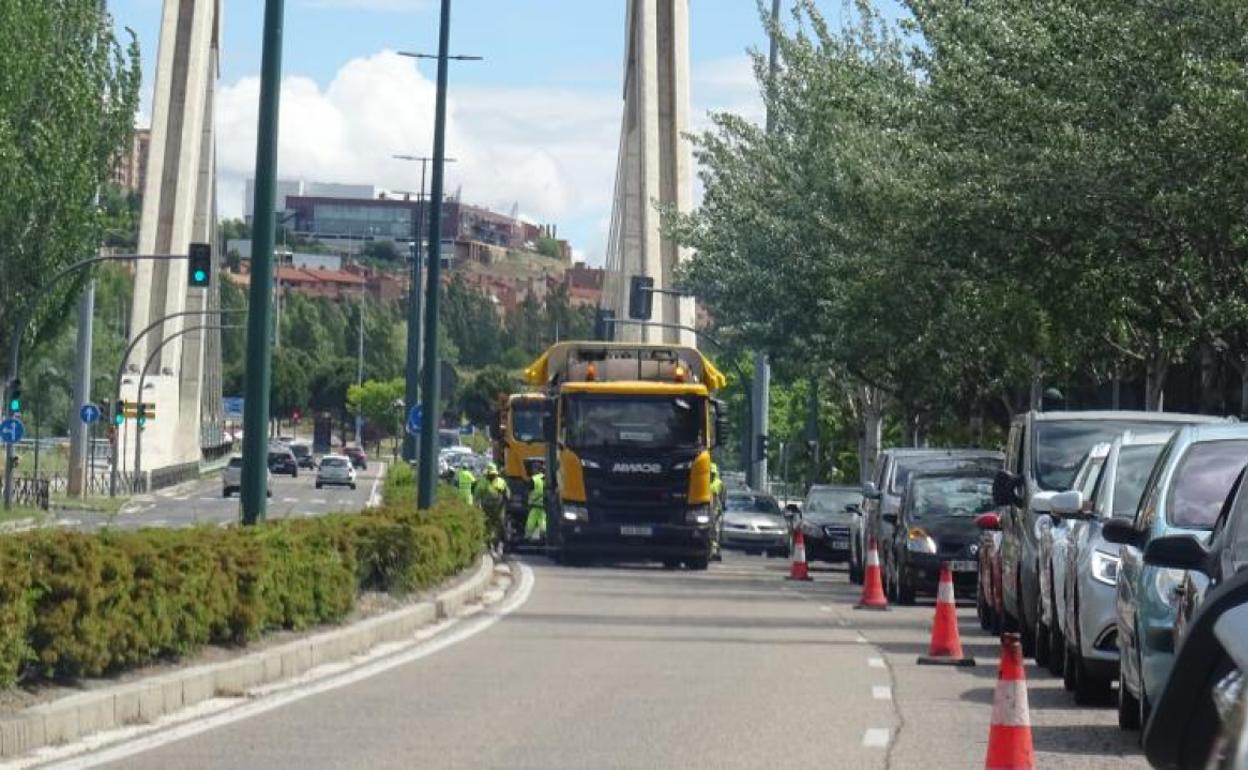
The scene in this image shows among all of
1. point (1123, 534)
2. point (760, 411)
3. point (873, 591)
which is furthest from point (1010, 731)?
point (760, 411)

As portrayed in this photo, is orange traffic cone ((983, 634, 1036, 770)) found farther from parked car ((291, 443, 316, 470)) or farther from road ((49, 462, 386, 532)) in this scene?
parked car ((291, 443, 316, 470))

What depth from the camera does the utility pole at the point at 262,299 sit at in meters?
19.9

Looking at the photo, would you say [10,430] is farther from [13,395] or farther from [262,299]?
[262,299]

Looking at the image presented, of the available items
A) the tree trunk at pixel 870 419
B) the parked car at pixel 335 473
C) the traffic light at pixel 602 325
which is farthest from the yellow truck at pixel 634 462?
the parked car at pixel 335 473

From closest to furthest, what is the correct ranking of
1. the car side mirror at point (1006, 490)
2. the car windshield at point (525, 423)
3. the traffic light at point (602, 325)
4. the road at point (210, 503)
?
the car side mirror at point (1006, 490), the car windshield at point (525, 423), the road at point (210, 503), the traffic light at point (602, 325)

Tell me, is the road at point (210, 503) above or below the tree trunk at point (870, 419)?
below

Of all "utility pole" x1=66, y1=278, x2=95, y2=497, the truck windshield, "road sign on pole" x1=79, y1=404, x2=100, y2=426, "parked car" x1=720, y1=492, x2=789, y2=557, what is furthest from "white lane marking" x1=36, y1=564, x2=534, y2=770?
"utility pole" x1=66, y1=278, x2=95, y2=497

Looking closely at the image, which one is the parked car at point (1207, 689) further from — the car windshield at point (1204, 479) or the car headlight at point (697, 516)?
the car headlight at point (697, 516)

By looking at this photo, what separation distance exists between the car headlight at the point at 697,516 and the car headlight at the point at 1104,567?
2417 centimetres

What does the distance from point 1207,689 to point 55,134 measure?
55.3 meters

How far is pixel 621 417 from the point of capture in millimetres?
39031

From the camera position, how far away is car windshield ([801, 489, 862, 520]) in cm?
4453

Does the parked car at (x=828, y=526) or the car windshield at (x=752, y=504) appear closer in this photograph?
the parked car at (x=828, y=526)

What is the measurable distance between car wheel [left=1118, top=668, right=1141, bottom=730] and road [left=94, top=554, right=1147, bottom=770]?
0.11m
